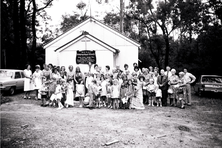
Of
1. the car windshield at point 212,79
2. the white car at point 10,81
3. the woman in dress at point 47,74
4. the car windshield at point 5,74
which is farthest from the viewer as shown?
the car windshield at point 212,79

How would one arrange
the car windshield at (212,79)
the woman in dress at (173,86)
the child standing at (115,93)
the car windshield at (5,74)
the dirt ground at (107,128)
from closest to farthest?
1. the dirt ground at (107,128)
2. the child standing at (115,93)
3. the woman in dress at (173,86)
4. the car windshield at (5,74)
5. the car windshield at (212,79)

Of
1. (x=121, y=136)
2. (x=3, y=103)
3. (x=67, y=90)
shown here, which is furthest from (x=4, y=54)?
(x=121, y=136)

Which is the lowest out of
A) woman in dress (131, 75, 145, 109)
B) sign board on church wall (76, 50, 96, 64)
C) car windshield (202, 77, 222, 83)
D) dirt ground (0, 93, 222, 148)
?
dirt ground (0, 93, 222, 148)

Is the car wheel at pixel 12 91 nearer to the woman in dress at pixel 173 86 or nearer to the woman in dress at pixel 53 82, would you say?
the woman in dress at pixel 53 82

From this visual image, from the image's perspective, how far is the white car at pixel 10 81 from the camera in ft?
42.5

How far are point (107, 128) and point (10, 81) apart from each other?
9420 millimetres

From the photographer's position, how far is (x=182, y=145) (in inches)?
214

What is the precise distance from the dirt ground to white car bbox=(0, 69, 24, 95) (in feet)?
13.7

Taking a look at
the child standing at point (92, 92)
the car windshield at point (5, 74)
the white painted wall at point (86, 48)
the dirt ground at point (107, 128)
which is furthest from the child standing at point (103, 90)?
the car windshield at point (5, 74)

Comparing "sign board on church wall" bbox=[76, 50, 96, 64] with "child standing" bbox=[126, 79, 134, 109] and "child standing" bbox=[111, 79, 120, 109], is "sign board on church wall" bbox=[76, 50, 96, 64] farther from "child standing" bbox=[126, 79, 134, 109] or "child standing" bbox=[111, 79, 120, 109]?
"child standing" bbox=[126, 79, 134, 109]

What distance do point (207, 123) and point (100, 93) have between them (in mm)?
5089

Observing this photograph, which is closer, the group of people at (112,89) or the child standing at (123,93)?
the child standing at (123,93)

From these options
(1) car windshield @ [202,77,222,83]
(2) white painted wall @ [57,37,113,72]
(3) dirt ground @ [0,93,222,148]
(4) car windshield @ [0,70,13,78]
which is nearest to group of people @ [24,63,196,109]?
(3) dirt ground @ [0,93,222,148]

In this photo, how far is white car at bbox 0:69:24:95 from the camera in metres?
12.9
